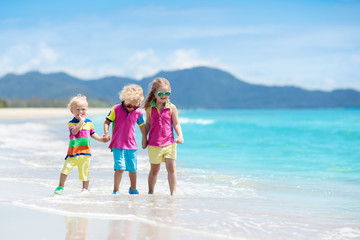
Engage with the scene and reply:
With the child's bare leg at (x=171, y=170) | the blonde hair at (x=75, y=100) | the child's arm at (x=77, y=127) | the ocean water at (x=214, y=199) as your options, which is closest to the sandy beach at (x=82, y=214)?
the ocean water at (x=214, y=199)

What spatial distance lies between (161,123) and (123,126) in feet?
1.59

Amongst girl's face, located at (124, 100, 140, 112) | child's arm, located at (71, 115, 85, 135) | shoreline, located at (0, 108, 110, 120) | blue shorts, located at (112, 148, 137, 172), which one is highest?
shoreline, located at (0, 108, 110, 120)

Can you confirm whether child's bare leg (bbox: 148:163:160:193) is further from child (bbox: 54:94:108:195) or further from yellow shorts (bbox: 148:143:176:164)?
child (bbox: 54:94:108:195)

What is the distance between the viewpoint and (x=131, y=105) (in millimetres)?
5875

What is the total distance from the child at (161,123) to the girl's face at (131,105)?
0.15m

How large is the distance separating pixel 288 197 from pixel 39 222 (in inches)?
149

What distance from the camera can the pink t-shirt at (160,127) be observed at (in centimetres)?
589

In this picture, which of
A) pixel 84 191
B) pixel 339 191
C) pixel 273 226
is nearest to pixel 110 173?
pixel 84 191

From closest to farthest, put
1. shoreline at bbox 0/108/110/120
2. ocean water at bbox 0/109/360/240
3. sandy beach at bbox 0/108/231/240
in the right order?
sandy beach at bbox 0/108/231/240 < ocean water at bbox 0/109/360/240 < shoreline at bbox 0/108/110/120

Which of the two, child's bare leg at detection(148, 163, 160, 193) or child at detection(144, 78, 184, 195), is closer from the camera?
child at detection(144, 78, 184, 195)

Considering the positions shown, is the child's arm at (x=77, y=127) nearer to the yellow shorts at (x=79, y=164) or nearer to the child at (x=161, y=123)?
the yellow shorts at (x=79, y=164)

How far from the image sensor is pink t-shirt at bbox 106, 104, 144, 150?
589 centimetres

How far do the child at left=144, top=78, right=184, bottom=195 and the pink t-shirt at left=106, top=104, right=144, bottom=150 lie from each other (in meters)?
0.17

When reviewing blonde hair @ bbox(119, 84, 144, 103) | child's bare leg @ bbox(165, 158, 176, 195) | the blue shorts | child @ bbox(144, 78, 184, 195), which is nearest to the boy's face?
blonde hair @ bbox(119, 84, 144, 103)
